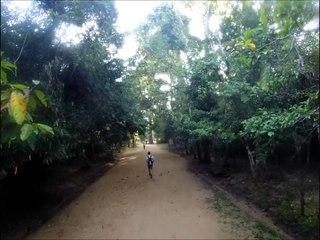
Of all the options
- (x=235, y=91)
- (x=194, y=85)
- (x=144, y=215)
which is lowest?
(x=144, y=215)

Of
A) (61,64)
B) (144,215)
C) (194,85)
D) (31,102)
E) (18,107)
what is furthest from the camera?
(194,85)

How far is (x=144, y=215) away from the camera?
41.9ft

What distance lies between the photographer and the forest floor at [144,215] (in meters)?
10.9

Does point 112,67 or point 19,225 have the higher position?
point 112,67

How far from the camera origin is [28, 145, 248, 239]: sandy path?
10.9 m

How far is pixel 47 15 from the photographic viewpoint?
10.7 m

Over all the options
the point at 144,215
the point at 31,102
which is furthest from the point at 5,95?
the point at 144,215

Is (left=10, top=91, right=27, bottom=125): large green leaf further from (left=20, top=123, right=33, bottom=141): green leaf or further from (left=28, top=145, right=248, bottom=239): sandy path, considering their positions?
(left=28, top=145, right=248, bottom=239): sandy path

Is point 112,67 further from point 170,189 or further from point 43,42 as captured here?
point 170,189

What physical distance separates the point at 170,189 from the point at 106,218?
5.49 meters

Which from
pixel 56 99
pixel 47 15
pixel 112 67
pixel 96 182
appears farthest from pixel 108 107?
pixel 96 182

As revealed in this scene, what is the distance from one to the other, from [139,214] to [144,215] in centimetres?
25

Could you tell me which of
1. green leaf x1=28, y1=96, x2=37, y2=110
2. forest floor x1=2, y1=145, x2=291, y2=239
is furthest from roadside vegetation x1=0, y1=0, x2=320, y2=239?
forest floor x1=2, y1=145, x2=291, y2=239

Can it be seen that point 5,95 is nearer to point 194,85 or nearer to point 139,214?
point 139,214
